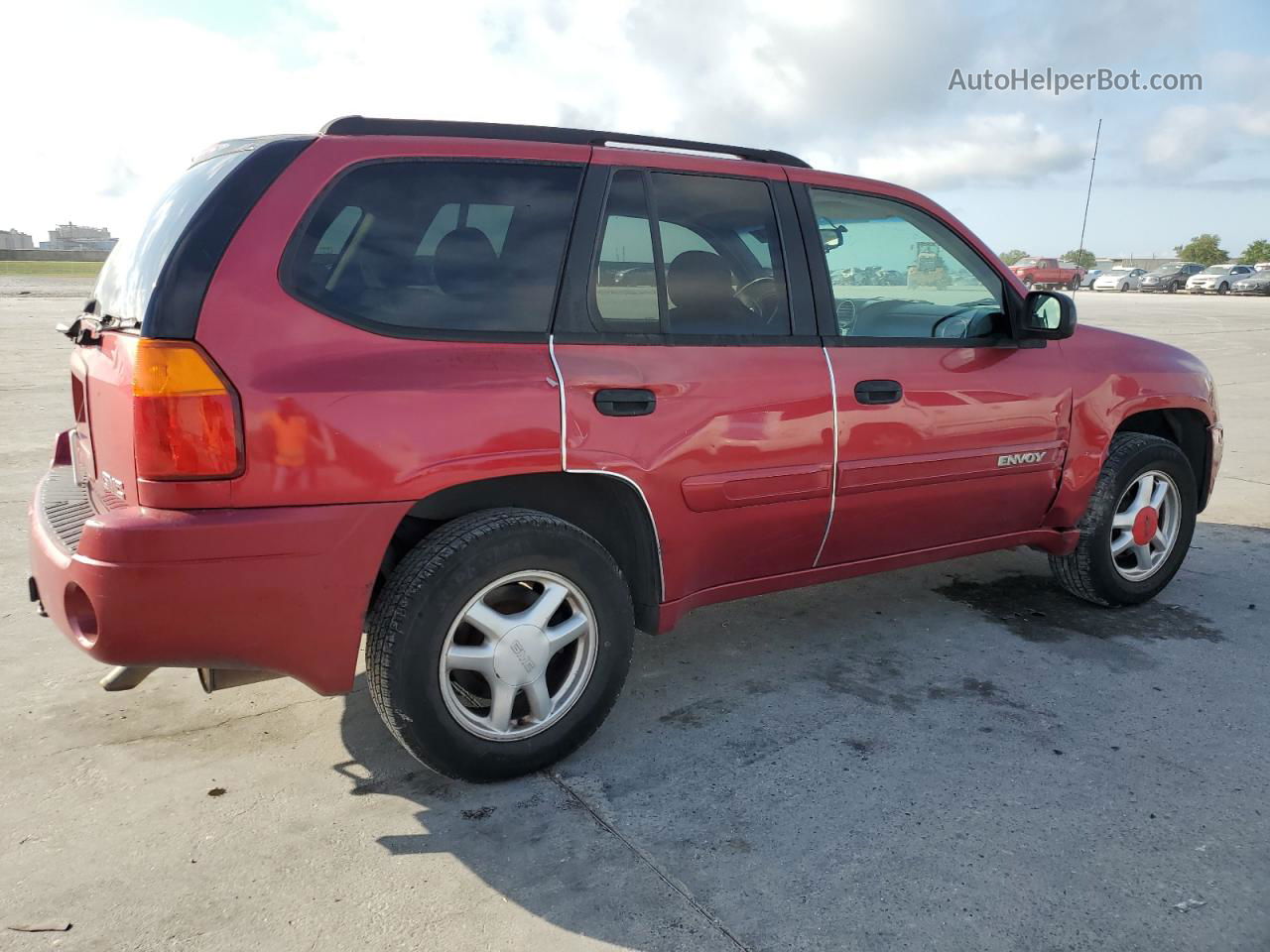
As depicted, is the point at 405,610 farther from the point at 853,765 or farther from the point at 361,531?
the point at 853,765

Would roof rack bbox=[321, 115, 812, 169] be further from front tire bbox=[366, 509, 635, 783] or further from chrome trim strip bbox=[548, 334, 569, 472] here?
front tire bbox=[366, 509, 635, 783]

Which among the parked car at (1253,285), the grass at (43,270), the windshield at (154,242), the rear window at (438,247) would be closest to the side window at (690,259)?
the rear window at (438,247)

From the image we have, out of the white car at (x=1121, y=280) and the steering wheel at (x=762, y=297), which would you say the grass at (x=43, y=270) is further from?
the white car at (x=1121, y=280)

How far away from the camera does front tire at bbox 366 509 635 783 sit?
2572mm

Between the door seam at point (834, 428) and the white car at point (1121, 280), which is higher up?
the white car at point (1121, 280)

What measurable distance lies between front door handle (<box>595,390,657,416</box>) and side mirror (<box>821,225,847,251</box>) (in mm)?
971

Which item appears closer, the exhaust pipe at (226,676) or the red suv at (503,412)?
the red suv at (503,412)

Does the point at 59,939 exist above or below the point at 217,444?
below

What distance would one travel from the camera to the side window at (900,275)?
344cm

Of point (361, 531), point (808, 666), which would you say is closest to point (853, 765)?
point (808, 666)

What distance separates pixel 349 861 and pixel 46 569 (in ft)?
3.62

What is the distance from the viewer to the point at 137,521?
2.30 metres

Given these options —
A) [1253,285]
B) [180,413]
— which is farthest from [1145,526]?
[1253,285]

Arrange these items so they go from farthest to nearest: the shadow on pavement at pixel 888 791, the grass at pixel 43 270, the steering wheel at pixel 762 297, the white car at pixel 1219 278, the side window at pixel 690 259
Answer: the grass at pixel 43 270
the white car at pixel 1219 278
the steering wheel at pixel 762 297
the side window at pixel 690 259
the shadow on pavement at pixel 888 791
